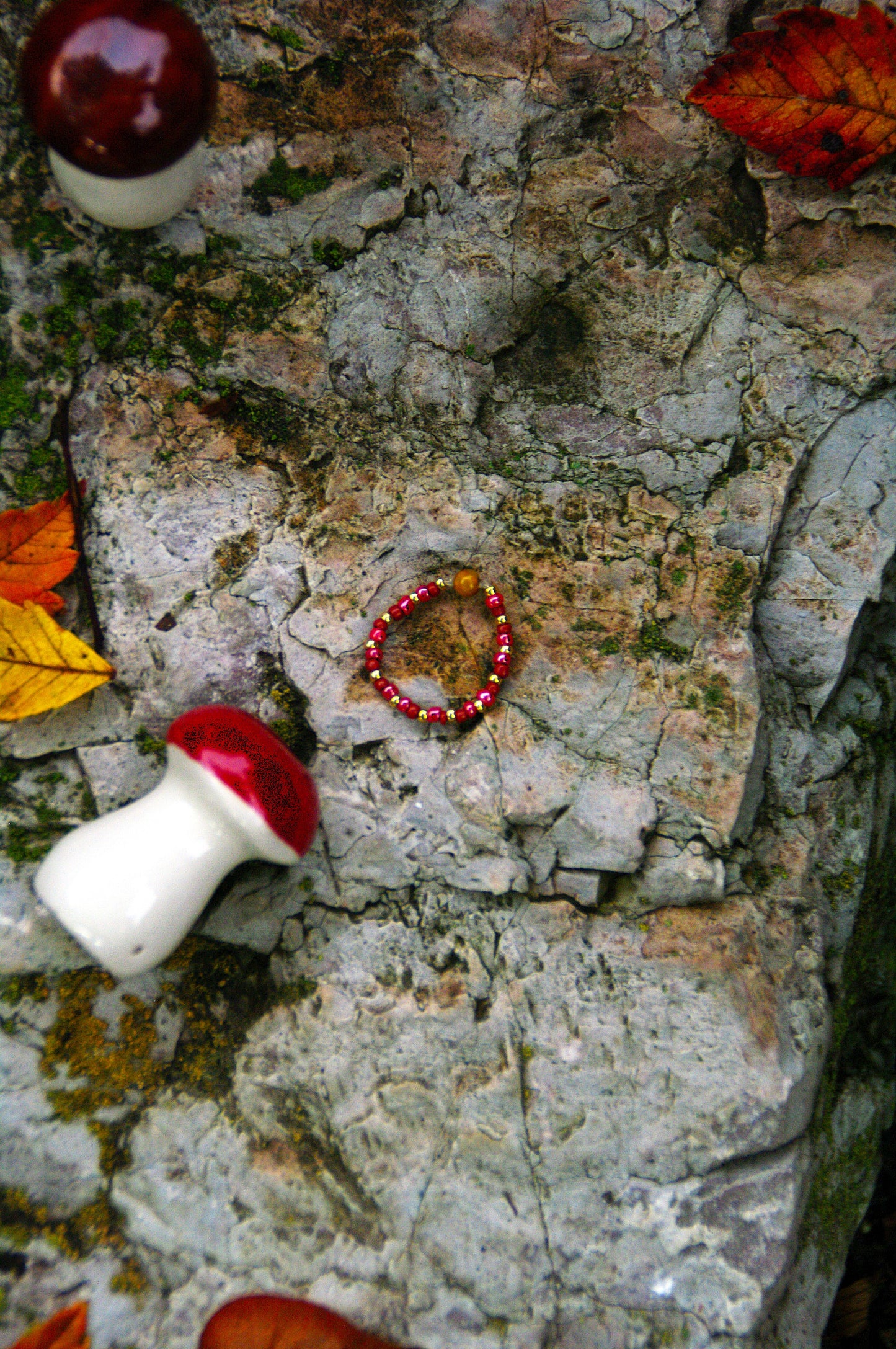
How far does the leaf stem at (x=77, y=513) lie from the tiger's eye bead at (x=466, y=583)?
3.52 feet

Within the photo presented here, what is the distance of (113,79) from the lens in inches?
75.5

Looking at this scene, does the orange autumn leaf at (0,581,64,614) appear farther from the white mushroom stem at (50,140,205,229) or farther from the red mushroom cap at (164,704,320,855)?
the white mushroom stem at (50,140,205,229)

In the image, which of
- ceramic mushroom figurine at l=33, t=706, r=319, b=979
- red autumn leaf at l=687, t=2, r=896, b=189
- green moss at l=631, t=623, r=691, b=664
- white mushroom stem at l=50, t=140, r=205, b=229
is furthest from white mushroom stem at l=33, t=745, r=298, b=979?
red autumn leaf at l=687, t=2, r=896, b=189

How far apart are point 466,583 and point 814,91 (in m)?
1.67

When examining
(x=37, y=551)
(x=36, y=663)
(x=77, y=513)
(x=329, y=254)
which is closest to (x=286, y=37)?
(x=329, y=254)

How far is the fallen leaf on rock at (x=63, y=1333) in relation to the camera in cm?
205

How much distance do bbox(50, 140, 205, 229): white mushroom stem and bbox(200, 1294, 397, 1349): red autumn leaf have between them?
2.80 meters

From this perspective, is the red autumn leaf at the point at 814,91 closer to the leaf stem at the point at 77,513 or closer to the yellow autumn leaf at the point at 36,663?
the leaf stem at the point at 77,513

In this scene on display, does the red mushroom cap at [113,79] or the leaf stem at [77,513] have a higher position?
the red mushroom cap at [113,79]

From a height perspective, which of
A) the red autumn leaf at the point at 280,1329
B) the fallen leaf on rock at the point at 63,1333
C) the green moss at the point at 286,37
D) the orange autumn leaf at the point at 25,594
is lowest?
the red autumn leaf at the point at 280,1329

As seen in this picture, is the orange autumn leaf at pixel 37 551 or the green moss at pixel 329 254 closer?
the orange autumn leaf at pixel 37 551

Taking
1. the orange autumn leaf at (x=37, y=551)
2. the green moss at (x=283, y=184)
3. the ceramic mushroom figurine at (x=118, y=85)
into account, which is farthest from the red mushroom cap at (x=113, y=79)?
the orange autumn leaf at (x=37, y=551)

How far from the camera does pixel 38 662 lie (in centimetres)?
240

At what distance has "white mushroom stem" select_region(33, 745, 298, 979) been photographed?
2.04 metres
